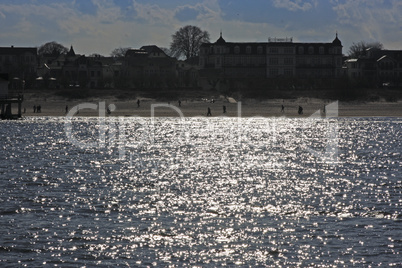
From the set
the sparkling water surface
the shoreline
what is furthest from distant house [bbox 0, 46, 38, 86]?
the sparkling water surface

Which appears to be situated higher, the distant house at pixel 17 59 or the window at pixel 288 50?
the window at pixel 288 50

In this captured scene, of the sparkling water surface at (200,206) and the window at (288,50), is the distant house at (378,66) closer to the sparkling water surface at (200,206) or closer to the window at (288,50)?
the window at (288,50)

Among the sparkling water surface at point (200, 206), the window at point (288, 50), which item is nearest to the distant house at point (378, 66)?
the window at point (288, 50)

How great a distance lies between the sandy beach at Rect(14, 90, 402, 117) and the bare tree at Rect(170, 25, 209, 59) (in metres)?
63.9

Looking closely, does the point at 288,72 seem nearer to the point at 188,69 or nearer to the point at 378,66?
the point at 378,66

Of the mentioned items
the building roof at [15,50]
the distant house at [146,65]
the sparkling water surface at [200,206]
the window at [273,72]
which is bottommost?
the sparkling water surface at [200,206]

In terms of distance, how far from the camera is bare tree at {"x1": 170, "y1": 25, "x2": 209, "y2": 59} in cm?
18462

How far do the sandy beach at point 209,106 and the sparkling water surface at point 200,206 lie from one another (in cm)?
5111

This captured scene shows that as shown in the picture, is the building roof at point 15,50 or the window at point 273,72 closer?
the window at point 273,72

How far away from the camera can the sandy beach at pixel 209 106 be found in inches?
4491

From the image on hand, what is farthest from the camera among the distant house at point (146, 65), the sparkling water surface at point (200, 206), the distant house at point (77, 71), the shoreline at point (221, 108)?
the distant house at point (146, 65)

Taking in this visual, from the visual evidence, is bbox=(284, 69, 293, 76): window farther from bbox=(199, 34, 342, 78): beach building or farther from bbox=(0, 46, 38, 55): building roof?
bbox=(0, 46, 38, 55): building roof

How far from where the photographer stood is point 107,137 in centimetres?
7688

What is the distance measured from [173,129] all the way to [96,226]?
211ft
